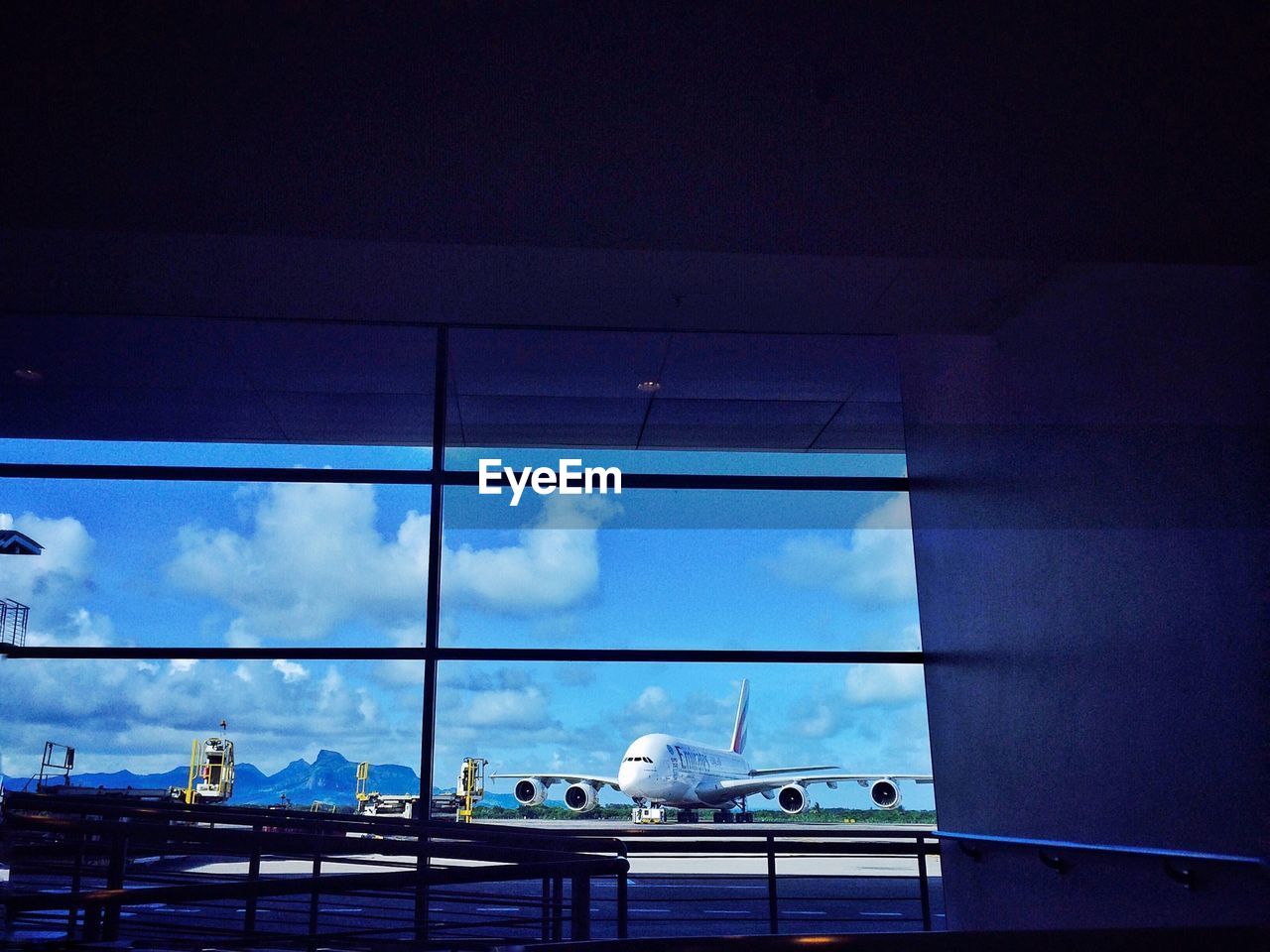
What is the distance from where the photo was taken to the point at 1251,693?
3.11 metres

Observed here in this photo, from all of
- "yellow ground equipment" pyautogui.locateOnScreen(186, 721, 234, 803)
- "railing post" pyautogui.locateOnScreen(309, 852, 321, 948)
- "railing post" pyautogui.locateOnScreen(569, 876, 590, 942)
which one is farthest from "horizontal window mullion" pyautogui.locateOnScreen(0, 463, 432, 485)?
"railing post" pyautogui.locateOnScreen(569, 876, 590, 942)

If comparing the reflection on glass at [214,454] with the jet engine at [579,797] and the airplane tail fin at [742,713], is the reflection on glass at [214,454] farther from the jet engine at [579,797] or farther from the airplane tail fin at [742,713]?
the airplane tail fin at [742,713]

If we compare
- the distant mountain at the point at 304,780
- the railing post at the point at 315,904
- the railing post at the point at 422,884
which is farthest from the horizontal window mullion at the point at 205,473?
the railing post at the point at 315,904

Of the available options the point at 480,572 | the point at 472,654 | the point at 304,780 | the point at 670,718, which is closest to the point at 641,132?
the point at 480,572

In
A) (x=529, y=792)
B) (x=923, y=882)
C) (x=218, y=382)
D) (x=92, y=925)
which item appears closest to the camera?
(x=92, y=925)

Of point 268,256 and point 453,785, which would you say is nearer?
point 268,256

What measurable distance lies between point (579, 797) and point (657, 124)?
11.1 ft

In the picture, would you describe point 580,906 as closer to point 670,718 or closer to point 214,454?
point 670,718

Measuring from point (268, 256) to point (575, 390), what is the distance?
1.80m

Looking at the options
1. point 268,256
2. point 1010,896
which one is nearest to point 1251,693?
point 1010,896

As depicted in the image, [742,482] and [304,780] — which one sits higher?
[742,482]

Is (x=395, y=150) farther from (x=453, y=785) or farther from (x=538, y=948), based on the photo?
(x=453, y=785)

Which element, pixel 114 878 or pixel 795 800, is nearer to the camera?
pixel 114 878

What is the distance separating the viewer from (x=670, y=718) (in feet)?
16.8
